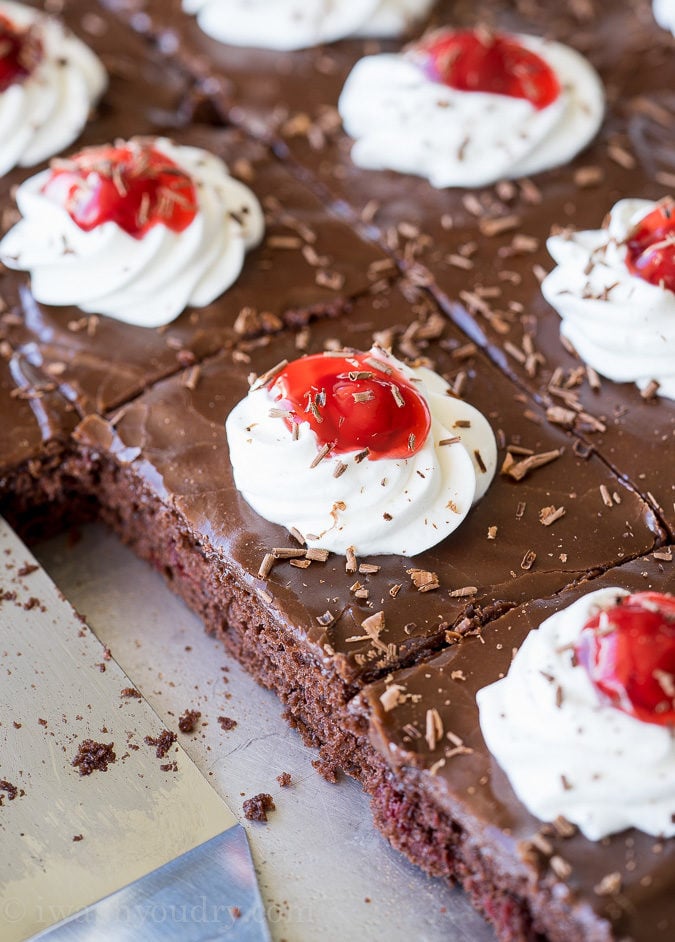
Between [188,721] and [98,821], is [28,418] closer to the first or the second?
[188,721]

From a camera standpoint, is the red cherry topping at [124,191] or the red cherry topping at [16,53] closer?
the red cherry topping at [124,191]

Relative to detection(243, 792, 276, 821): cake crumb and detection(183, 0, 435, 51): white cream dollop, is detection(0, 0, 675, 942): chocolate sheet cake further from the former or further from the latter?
detection(243, 792, 276, 821): cake crumb

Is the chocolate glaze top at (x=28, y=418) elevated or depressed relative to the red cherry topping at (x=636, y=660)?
depressed

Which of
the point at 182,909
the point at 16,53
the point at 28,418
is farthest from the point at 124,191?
the point at 182,909

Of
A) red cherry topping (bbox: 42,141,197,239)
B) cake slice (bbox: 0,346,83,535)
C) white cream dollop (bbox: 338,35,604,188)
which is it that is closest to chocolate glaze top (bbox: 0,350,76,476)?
cake slice (bbox: 0,346,83,535)

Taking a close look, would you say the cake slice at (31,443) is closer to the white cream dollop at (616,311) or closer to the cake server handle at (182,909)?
the cake server handle at (182,909)

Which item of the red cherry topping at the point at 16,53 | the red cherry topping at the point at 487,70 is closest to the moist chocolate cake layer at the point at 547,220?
the red cherry topping at the point at 487,70
